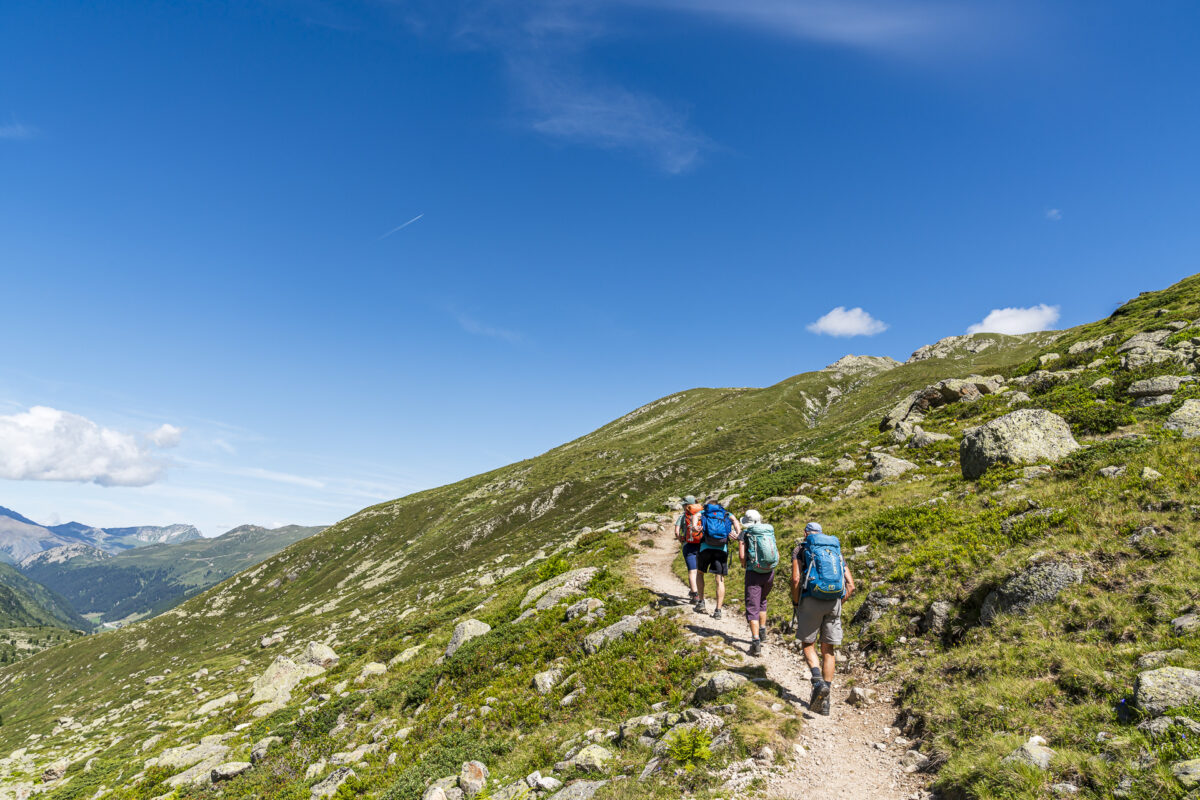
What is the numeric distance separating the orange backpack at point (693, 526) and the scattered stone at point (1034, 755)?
9422 mm

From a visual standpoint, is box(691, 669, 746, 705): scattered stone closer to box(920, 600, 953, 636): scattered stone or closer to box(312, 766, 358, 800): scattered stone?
box(920, 600, 953, 636): scattered stone

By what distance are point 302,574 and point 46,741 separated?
6697 cm

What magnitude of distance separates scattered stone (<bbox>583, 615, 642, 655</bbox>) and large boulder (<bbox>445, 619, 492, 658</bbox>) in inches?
244

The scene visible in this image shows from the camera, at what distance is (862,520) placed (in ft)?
65.7

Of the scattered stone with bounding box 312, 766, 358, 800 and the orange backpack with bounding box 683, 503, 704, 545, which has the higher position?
the orange backpack with bounding box 683, 503, 704, 545

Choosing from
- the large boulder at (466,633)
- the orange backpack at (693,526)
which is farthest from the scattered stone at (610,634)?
the large boulder at (466,633)

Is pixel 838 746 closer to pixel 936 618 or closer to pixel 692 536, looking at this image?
pixel 936 618

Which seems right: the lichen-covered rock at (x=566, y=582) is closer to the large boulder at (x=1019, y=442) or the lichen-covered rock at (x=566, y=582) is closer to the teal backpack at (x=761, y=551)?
the teal backpack at (x=761, y=551)

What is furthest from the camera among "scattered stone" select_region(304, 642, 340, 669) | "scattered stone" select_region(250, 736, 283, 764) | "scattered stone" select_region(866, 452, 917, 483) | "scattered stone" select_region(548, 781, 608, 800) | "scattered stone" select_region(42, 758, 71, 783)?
"scattered stone" select_region(42, 758, 71, 783)

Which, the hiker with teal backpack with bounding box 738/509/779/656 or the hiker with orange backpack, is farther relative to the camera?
the hiker with orange backpack

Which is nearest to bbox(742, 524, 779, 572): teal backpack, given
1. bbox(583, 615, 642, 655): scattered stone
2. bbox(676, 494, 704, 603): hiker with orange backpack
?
bbox(676, 494, 704, 603): hiker with orange backpack

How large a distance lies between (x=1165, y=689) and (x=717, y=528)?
987 cm

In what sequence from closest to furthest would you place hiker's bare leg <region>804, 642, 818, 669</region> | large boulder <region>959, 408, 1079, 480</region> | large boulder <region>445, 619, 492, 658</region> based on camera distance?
hiker's bare leg <region>804, 642, 818, 669</region>, large boulder <region>445, 619, 492, 658</region>, large boulder <region>959, 408, 1079, 480</region>

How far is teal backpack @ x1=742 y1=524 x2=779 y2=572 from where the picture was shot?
13.4 meters
